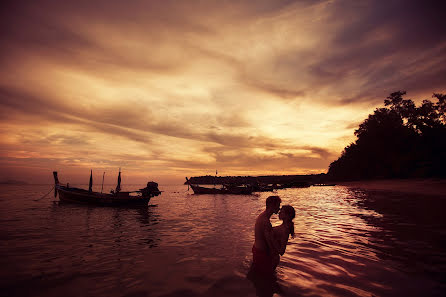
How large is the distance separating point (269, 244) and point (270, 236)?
0.26m

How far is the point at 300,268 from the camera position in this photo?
6527 millimetres

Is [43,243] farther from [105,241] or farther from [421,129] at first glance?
[421,129]

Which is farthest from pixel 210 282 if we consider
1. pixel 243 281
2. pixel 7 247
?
pixel 7 247

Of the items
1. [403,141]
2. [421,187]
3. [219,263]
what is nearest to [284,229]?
[219,263]

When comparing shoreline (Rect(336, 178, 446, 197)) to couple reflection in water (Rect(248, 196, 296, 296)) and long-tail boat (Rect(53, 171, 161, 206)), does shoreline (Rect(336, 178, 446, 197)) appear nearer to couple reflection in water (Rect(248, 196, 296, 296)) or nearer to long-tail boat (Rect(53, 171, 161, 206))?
couple reflection in water (Rect(248, 196, 296, 296))

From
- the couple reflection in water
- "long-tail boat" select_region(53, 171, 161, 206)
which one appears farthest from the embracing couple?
"long-tail boat" select_region(53, 171, 161, 206)

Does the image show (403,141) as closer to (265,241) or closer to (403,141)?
(403,141)

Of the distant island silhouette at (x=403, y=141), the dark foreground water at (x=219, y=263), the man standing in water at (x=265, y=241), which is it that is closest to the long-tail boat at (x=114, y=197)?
the dark foreground water at (x=219, y=263)

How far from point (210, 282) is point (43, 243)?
401 inches

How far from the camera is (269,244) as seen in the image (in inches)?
218

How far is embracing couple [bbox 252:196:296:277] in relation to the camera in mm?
5273

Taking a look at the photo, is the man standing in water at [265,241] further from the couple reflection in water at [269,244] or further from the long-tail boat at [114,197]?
the long-tail boat at [114,197]

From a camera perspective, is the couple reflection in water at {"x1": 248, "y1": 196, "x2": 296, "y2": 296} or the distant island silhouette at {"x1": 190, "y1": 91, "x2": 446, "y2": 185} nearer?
the couple reflection in water at {"x1": 248, "y1": 196, "x2": 296, "y2": 296}

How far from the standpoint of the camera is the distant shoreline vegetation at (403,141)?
4597cm
